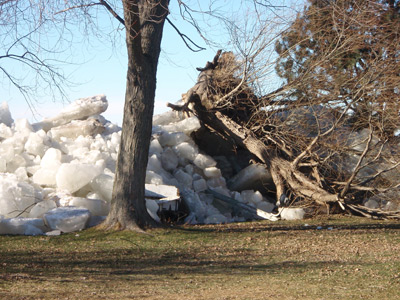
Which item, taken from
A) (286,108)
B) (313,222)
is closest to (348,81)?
(286,108)

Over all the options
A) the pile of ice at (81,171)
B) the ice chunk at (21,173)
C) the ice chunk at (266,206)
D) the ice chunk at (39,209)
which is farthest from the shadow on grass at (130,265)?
the ice chunk at (266,206)

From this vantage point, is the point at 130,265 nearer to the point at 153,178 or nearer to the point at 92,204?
the point at 92,204

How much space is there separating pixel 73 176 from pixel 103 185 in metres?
0.61

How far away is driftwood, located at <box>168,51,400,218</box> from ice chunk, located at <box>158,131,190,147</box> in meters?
0.68

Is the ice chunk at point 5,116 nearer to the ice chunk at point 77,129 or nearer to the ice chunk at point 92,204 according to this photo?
the ice chunk at point 77,129

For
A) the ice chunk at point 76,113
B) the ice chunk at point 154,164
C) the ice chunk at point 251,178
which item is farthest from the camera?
the ice chunk at point 76,113

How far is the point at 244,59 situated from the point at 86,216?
481cm

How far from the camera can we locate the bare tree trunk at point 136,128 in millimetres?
8930

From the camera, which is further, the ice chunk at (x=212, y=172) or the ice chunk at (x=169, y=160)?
the ice chunk at (x=169, y=160)

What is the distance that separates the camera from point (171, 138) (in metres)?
13.8

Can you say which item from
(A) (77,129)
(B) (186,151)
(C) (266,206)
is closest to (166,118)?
(B) (186,151)

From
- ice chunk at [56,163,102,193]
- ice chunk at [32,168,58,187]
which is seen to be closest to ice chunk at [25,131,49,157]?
ice chunk at [32,168,58,187]

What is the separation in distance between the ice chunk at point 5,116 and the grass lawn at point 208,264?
6569mm

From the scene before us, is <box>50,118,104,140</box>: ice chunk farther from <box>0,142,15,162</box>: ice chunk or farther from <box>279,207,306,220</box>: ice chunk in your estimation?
<box>279,207,306,220</box>: ice chunk
